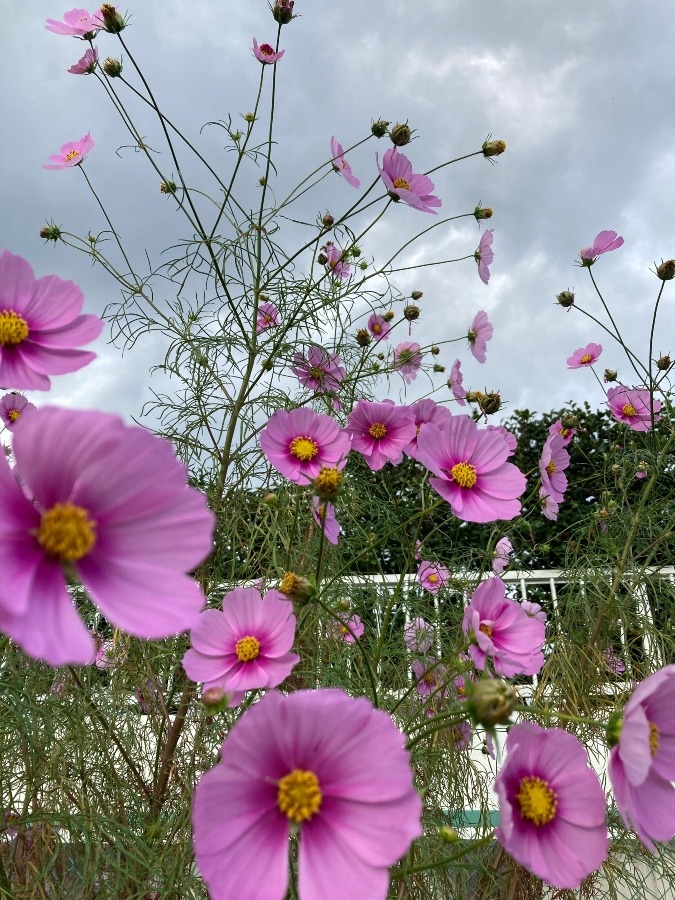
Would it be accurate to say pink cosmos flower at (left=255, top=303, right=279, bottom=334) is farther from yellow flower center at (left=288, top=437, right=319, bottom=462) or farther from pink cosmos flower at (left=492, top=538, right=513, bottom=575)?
pink cosmos flower at (left=492, top=538, right=513, bottom=575)

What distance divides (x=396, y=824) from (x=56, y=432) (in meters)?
0.26

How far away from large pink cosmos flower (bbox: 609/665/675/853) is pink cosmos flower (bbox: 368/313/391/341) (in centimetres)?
143

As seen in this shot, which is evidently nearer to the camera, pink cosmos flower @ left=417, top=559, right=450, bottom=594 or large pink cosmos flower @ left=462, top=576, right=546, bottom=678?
large pink cosmos flower @ left=462, top=576, right=546, bottom=678

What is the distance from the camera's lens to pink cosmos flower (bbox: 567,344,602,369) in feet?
6.97

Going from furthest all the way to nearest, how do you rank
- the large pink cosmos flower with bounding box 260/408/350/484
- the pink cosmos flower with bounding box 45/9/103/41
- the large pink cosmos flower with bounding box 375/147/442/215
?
the pink cosmos flower with bounding box 45/9/103/41, the large pink cosmos flower with bounding box 375/147/442/215, the large pink cosmos flower with bounding box 260/408/350/484

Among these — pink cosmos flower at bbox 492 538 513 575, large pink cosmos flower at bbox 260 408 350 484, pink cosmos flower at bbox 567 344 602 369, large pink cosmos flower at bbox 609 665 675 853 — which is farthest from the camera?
pink cosmos flower at bbox 567 344 602 369

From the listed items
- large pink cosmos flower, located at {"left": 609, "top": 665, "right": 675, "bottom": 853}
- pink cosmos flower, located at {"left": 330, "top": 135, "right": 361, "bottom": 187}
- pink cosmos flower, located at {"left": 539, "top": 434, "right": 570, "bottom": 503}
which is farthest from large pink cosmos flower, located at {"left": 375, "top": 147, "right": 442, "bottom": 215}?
large pink cosmos flower, located at {"left": 609, "top": 665, "right": 675, "bottom": 853}

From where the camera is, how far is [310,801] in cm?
42

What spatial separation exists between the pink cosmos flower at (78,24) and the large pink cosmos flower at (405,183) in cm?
64

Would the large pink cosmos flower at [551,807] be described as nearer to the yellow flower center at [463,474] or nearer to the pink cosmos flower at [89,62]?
the yellow flower center at [463,474]

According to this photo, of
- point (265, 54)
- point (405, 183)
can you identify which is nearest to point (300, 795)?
point (405, 183)

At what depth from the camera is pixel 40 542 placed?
371 millimetres

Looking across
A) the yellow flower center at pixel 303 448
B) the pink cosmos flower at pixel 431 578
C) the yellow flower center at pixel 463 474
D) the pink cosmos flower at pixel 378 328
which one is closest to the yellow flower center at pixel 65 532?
the yellow flower center at pixel 463 474

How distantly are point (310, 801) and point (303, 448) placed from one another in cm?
61
